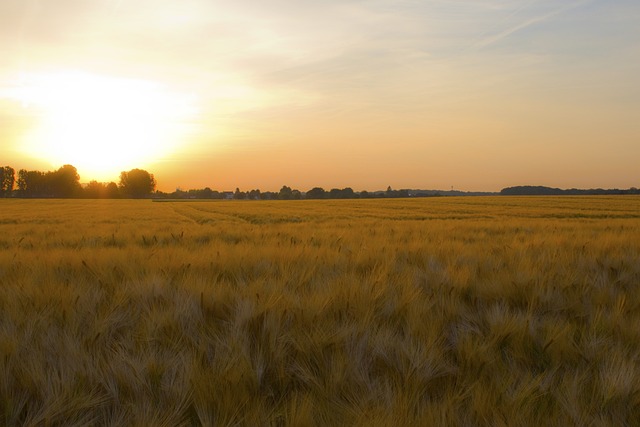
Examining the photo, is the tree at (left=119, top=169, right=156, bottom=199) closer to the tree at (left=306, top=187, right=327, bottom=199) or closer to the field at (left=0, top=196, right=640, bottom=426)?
the tree at (left=306, top=187, right=327, bottom=199)

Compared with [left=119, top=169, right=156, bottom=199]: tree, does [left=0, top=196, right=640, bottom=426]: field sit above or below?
below

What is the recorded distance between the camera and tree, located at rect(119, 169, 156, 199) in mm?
121312

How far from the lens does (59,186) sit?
113 m

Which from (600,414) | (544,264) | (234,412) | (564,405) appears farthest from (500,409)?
(544,264)

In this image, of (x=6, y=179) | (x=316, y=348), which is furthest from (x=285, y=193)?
(x=316, y=348)

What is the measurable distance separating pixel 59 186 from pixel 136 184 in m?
18.9

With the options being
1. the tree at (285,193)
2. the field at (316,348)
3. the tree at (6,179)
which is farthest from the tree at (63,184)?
the field at (316,348)

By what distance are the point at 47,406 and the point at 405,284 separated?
210 cm

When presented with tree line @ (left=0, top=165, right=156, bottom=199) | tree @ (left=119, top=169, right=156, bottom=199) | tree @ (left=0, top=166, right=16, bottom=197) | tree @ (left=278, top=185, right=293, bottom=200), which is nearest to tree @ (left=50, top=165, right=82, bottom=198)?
tree line @ (left=0, top=165, right=156, bottom=199)

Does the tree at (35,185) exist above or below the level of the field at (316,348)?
above

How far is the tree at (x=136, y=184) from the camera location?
121 metres

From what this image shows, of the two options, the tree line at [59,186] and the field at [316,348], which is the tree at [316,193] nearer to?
the tree line at [59,186]

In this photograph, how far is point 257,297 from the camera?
238 cm

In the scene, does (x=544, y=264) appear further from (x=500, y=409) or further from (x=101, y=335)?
(x=101, y=335)
